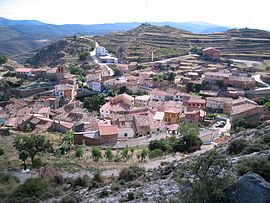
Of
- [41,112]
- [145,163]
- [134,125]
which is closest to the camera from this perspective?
[145,163]

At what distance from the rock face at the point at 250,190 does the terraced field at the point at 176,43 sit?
56002 mm

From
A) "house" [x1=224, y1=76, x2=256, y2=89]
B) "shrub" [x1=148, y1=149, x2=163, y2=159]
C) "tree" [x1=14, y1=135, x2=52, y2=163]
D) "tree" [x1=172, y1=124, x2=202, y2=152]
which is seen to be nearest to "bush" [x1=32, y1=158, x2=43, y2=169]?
"tree" [x1=14, y1=135, x2=52, y2=163]

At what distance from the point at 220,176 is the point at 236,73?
45375 mm

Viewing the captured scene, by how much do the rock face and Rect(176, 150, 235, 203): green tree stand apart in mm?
319

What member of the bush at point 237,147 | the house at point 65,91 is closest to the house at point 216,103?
the house at point 65,91

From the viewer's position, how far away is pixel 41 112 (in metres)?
43.0

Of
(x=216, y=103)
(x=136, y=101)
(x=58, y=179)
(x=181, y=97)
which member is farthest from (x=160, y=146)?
(x=181, y=97)

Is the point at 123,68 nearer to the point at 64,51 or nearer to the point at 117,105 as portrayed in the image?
the point at 117,105

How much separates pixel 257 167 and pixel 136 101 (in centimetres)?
3380

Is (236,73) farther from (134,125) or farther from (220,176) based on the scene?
(220,176)

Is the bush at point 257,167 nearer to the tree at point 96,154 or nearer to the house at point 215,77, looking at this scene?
the tree at point 96,154

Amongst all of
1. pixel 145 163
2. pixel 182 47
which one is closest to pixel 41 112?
pixel 145 163

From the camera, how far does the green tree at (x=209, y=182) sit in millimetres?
10906

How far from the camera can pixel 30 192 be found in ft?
60.8
